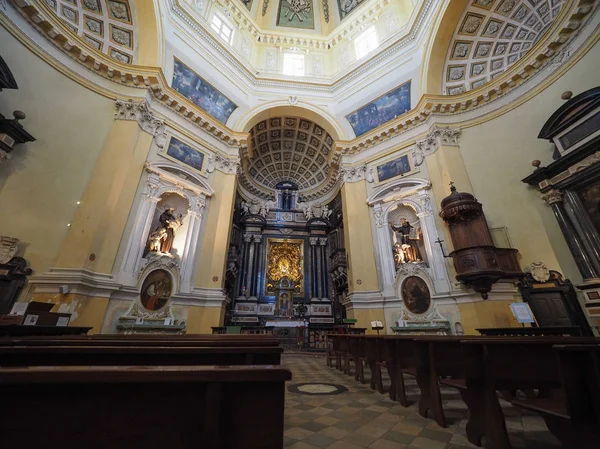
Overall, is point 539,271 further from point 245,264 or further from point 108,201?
point 245,264

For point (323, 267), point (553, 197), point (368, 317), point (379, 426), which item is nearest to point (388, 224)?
point (368, 317)

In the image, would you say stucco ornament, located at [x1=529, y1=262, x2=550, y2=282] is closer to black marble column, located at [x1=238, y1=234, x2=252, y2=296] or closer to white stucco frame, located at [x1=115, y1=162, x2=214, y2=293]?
white stucco frame, located at [x1=115, y1=162, x2=214, y2=293]

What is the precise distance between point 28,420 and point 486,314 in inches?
338

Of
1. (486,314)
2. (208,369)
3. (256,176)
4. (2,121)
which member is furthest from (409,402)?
(256,176)

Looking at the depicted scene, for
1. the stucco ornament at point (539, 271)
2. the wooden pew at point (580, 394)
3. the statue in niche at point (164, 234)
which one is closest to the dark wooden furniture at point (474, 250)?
the stucco ornament at point (539, 271)

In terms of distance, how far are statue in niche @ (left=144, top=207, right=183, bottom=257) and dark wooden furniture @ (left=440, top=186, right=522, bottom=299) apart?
354 inches

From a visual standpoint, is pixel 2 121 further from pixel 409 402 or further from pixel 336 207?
pixel 336 207

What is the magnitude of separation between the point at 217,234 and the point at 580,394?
927 centimetres

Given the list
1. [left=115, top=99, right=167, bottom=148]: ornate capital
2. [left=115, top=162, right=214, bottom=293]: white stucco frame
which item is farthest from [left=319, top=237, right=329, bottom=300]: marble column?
[left=115, top=99, right=167, bottom=148]: ornate capital

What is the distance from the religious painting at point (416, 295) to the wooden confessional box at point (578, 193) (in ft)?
8.82

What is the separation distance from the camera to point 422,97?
30.4 feet

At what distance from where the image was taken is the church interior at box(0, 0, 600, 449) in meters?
1.28

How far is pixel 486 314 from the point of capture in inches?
261

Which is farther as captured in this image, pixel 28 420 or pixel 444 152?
pixel 444 152
